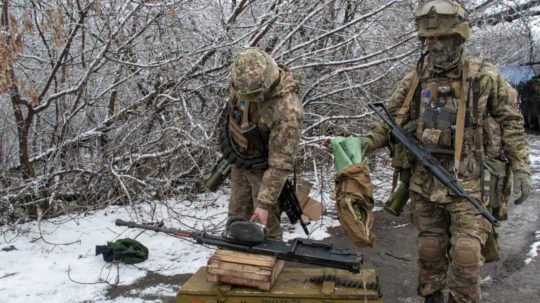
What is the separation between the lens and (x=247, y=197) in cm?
412

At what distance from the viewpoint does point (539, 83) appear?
1627 cm

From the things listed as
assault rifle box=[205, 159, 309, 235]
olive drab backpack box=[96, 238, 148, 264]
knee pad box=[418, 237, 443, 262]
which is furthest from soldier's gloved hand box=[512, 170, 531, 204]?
olive drab backpack box=[96, 238, 148, 264]

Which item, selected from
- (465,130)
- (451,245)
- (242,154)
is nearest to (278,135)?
(242,154)

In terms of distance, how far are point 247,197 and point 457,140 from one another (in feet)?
5.15

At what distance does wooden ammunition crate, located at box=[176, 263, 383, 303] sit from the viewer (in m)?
3.07

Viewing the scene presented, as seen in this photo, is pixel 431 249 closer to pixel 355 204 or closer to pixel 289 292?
pixel 355 204

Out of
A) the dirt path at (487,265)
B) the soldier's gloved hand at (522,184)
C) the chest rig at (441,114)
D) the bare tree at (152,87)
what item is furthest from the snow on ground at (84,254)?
the soldier's gloved hand at (522,184)

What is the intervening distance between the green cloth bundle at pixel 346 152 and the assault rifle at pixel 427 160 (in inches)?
12.4

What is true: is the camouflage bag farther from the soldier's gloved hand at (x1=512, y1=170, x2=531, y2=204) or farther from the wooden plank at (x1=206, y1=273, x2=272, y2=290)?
the soldier's gloved hand at (x1=512, y1=170, x2=531, y2=204)

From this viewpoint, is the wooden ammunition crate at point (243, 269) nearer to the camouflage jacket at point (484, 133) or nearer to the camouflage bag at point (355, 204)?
the camouflage bag at point (355, 204)

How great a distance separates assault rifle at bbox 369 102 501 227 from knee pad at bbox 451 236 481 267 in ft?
0.57

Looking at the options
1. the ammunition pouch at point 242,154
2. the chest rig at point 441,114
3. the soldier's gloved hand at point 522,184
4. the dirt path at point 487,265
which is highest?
the chest rig at point 441,114

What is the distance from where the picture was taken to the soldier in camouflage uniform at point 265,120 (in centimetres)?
356

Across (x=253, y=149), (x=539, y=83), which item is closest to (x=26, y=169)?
(x=253, y=149)
